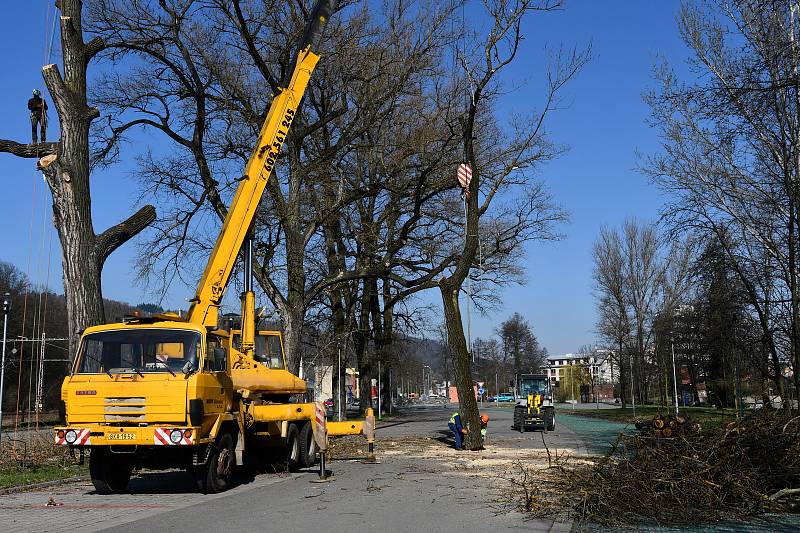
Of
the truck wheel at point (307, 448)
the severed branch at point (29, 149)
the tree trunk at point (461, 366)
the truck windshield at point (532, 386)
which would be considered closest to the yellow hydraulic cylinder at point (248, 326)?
the truck wheel at point (307, 448)

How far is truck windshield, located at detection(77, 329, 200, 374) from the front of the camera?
12609 mm

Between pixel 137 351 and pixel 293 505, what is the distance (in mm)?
3869

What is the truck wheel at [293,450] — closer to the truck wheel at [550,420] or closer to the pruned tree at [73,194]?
the pruned tree at [73,194]

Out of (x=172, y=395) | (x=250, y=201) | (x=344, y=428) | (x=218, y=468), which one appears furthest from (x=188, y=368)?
(x=344, y=428)

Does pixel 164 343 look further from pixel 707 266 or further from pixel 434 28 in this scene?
pixel 707 266

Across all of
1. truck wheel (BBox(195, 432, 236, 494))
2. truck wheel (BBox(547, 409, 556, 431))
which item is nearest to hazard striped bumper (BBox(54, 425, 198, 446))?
truck wheel (BBox(195, 432, 236, 494))

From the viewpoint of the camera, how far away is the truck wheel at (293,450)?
16.5 meters

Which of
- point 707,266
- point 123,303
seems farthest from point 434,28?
point 123,303

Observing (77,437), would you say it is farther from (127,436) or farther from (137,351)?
(137,351)

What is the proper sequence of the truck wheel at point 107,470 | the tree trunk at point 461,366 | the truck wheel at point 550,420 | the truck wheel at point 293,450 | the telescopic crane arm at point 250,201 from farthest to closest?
the truck wheel at point 550,420, the tree trunk at point 461,366, the truck wheel at point 293,450, the telescopic crane arm at point 250,201, the truck wheel at point 107,470

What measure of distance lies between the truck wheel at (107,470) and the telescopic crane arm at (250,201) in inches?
113

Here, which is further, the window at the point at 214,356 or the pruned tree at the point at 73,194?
the pruned tree at the point at 73,194

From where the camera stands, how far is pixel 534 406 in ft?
104

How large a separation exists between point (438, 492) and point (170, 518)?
467 cm
